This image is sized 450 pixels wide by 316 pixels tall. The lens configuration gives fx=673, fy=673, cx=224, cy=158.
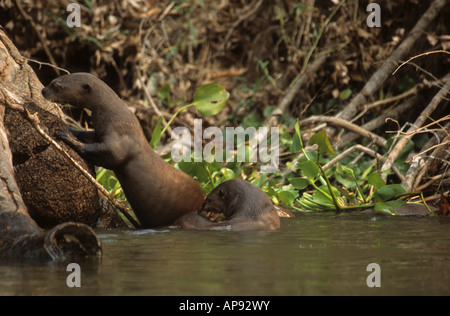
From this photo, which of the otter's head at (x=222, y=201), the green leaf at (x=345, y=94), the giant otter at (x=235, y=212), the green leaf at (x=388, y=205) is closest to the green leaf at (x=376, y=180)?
the green leaf at (x=388, y=205)

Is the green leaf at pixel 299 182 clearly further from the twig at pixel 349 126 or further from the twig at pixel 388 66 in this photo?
the twig at pixel 388 66

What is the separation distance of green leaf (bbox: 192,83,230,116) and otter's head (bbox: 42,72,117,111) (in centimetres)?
115

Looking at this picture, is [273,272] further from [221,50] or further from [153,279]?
[221,50]

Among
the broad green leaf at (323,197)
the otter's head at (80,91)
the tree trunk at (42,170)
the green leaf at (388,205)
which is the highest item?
the otter's head at (80,91)

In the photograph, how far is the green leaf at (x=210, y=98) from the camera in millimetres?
5027

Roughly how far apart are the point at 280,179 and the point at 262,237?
8.02 ft

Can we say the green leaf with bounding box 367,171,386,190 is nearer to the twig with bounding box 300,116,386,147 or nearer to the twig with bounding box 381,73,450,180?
the twig with bounding box 381,73,450,180

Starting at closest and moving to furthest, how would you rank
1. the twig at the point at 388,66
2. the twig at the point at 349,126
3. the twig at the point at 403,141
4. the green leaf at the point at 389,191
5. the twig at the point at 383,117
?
the green leaf at the point at 389,191, the twig at the point at 403,141, the twig at the point at 349,126, the twig at the point at 383,117, the twig at the point at 388,66

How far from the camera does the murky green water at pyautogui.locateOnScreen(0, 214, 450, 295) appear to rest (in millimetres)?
2191

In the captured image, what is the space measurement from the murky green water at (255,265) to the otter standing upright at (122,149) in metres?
0.30

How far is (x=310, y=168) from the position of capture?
4.68m

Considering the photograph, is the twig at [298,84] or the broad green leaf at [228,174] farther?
the twig at [298,84]

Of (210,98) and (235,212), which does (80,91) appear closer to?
(235,212)

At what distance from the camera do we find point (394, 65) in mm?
6629
